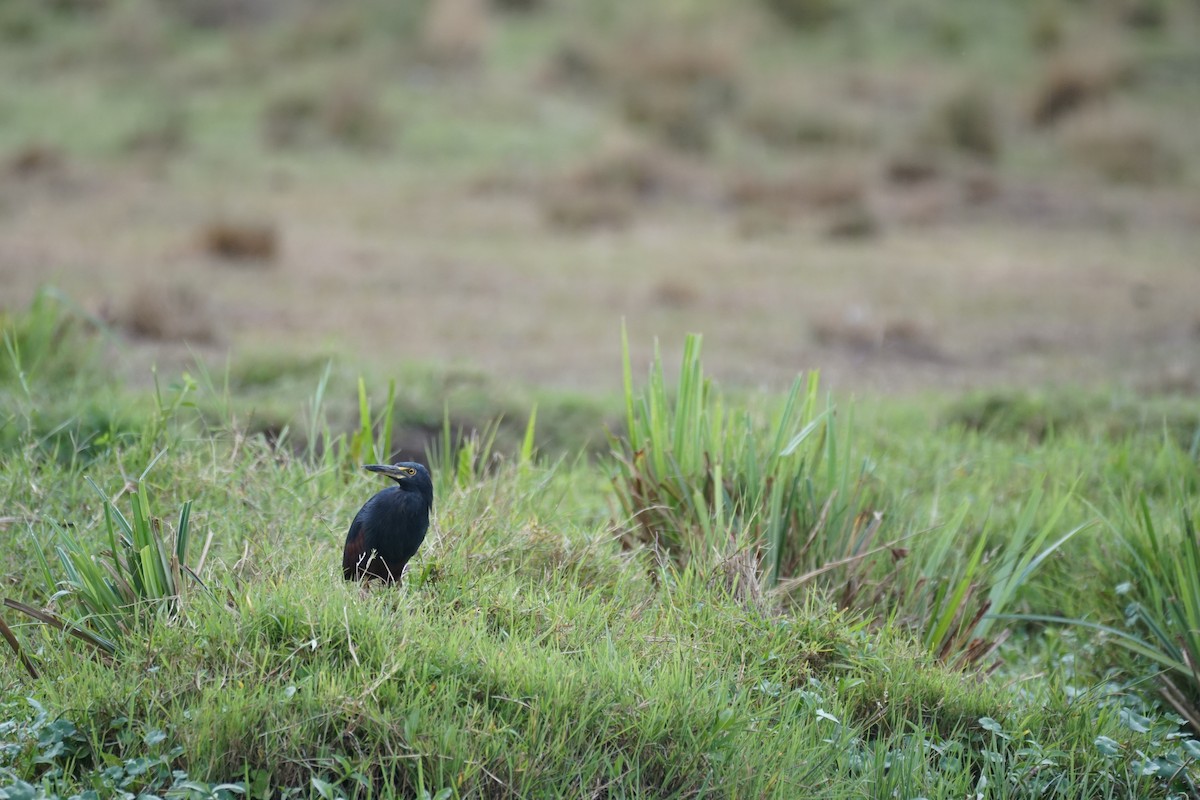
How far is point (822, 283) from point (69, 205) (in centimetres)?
554

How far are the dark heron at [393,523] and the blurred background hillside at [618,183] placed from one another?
278cm

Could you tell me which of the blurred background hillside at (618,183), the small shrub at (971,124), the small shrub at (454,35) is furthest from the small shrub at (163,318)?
the small shrub at (971,124)

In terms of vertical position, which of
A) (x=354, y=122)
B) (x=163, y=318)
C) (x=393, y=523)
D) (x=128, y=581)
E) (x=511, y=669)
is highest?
(x=393, y=523)

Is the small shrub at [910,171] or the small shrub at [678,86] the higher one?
the small shrub at [678,86]

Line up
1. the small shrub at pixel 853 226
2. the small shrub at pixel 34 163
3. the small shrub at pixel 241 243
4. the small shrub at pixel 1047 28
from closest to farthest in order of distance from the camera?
the small shrub at pixel 241 243, the small shrub at pixel 853 226, the small shrub at pixel 34 163, the small shrub at pixel 1047 28

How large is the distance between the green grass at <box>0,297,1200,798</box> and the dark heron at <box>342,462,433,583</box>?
0.26 ft

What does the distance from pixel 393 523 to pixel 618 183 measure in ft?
26.2

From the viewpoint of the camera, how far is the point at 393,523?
253cm

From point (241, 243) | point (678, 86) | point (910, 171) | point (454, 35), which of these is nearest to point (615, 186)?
point (910, 171)

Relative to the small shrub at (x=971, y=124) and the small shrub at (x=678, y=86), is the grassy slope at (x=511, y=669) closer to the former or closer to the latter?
the small shrub at (x=971, y=124)

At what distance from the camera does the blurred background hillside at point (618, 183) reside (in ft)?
21.5

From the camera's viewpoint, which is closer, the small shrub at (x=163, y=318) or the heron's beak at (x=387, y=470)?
the heron's beak at (x=387, y=470)

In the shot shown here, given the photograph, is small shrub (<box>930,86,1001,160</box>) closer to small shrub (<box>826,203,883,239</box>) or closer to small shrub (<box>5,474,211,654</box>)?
small shrub (<box>826,203,883,239</box>)

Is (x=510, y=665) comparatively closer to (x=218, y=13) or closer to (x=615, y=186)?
(x=615, y=186)
